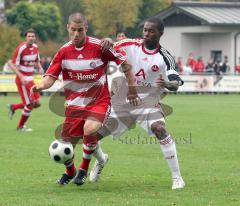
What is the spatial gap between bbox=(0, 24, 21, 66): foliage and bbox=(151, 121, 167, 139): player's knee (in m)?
32.2

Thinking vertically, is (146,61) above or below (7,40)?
above

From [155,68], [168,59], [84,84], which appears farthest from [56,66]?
[168,59]

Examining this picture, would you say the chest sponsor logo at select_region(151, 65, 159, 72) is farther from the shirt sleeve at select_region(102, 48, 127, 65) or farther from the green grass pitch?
the green grass pitch

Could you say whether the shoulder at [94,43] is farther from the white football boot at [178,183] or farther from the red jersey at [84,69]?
the white football boot at [178,183]

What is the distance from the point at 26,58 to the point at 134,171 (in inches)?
322

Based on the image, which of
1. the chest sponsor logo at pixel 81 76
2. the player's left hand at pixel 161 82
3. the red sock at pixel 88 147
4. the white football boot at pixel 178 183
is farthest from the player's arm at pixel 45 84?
the white football boot at pixel 178 183

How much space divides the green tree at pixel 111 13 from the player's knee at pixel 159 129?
145 ft

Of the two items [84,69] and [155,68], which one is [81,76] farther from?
[155,68]

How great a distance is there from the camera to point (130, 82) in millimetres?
10336

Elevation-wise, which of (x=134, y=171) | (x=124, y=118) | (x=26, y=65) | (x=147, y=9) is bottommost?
(x=147, y=9)

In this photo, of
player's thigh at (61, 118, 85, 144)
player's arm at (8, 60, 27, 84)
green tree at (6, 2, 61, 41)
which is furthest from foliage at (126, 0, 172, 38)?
player's thigh at (61, 118, 85, 144)

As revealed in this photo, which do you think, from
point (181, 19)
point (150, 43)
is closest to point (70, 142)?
point (150, 43)

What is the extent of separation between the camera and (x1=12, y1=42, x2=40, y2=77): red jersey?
19266 mm

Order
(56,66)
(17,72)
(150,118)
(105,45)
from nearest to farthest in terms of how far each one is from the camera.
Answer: (105,45)
(56,66)
(150,118)
(17,72)
